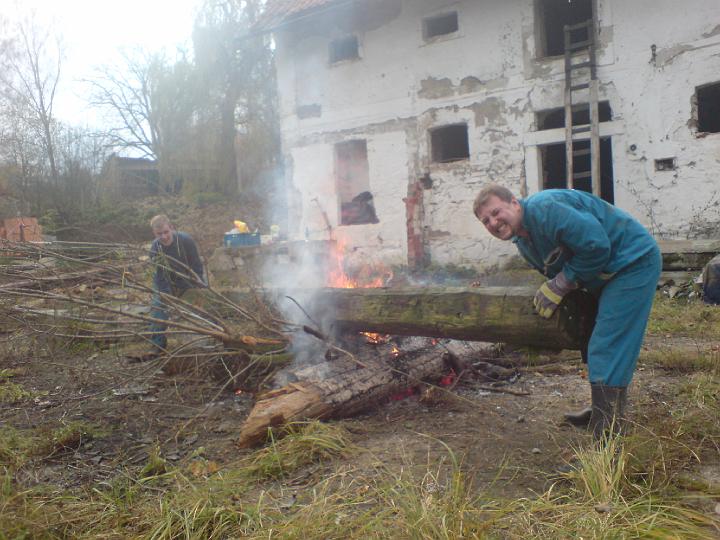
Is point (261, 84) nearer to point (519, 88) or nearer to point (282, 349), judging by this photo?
point (519, 88)

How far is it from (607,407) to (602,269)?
75 cm

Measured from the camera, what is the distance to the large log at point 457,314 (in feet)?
11.6

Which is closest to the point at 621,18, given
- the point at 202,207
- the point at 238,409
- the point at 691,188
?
the point at 691,188

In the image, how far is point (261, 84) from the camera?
22.6 m

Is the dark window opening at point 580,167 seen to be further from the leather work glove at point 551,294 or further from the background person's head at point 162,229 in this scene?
the leather work glove at point 551,294

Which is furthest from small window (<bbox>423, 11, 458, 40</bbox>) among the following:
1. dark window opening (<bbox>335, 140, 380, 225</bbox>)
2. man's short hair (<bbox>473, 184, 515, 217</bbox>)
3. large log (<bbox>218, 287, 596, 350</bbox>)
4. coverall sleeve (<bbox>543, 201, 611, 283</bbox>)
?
coverall sleeve (<bbox>543, 201, 611, 283</bbox>)

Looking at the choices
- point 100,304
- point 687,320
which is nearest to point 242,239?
point 100,304

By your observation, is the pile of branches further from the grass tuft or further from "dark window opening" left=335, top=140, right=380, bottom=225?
"dark window opening" left=335, top=140, right=380, bottom=225

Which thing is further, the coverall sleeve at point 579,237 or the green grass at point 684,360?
the green grass at point 684,360

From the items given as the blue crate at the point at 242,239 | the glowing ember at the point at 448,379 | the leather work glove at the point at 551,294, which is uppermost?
the blue crate at the point at 242,239

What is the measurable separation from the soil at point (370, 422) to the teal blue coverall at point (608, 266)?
0.59m

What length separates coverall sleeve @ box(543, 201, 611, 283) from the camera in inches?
120

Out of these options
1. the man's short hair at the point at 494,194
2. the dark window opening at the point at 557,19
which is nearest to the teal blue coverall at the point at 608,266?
the man's short hair at the point at 494,194

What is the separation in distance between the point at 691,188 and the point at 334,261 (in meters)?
6.92
